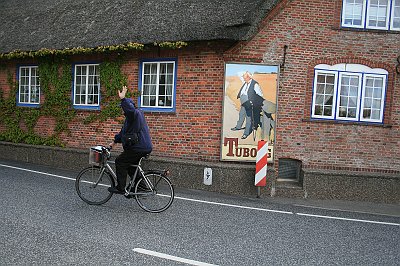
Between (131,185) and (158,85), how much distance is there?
451 cm

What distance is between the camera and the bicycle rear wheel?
6484mm

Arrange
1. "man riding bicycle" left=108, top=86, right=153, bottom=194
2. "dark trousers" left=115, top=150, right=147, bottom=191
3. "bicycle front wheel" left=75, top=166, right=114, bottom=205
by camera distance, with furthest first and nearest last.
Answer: "bicycle front wheel" left=75, top=166, right=114, bottom=205
"dark trousers" left=115, top=150, right=147, bottom=191
"man riding bicycle" left=108, top=86, right=153, bottom=194

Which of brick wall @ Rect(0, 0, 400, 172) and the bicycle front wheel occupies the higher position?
brick wall @ Rect(0, 0, 400, 172)

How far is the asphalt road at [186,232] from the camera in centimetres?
453

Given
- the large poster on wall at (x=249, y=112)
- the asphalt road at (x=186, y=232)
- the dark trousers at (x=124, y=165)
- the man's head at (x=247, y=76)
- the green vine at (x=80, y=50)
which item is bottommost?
the asphalt road at (x=186, y=232)

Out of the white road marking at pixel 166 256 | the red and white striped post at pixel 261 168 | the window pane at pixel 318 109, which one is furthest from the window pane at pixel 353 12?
the white road marking at pixel 166 256

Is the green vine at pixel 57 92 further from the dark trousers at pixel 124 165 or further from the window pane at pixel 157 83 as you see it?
the dark trousers at pixel 124 165

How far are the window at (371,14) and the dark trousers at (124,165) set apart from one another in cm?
700

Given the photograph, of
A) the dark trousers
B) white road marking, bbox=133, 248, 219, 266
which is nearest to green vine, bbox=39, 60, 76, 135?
the dark trousers

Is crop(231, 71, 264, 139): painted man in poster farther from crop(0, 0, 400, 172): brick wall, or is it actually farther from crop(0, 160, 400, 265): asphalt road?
crop(0, 160, 400, 265): asphalt road

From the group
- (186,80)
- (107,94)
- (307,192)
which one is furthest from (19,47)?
(307,192)

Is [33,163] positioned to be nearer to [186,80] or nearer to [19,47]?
[19,47]

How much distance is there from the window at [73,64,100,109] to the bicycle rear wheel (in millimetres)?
5549

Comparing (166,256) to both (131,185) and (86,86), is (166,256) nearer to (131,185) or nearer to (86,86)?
(131,185)
